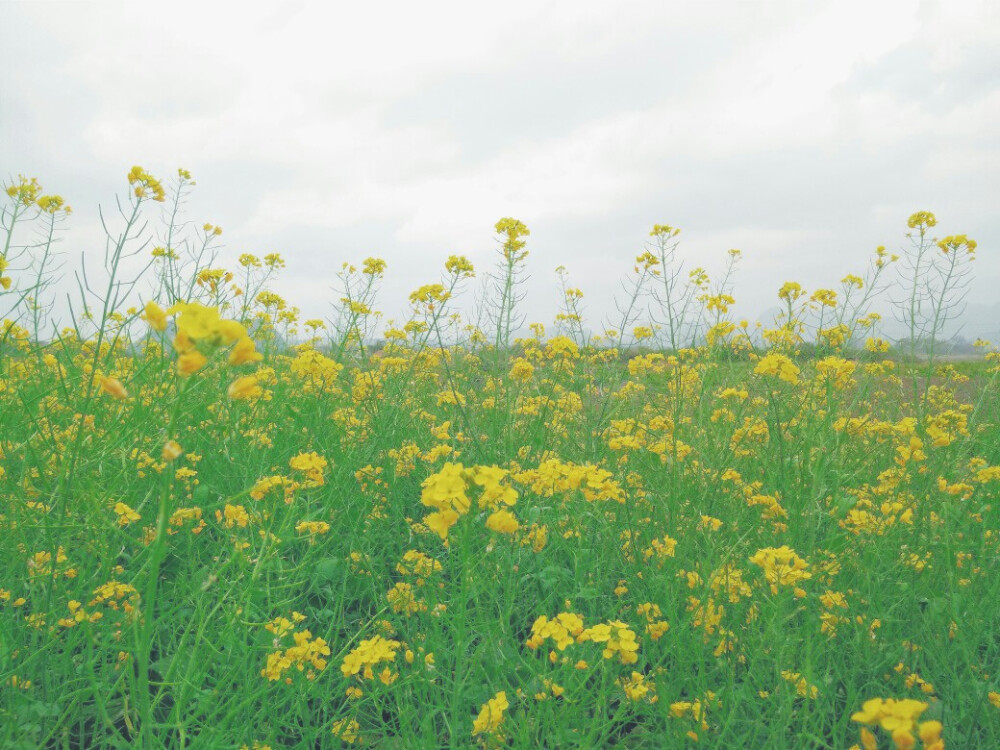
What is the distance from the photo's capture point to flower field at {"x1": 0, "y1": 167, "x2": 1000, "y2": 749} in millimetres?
1354

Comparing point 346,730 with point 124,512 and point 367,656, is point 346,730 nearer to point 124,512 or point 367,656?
point 367,656

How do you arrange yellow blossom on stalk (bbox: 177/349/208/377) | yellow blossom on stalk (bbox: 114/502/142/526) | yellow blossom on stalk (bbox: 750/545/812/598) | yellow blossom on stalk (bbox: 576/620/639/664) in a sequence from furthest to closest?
yellow blossom on stalk (bbox: 114/502/142/526)
yellow blossom on stalk (bbox: 750/545/812/598)
yellow blossom on stalk (bbox: 576/620/639/664)
yellow blossom on stalk (bbox: 177/349/208/377)

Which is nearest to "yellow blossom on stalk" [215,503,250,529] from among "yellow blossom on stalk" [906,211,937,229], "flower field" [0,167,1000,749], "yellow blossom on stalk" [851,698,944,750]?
"flower field" [0,167,1000,749]

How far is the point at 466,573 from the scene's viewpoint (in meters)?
1.12

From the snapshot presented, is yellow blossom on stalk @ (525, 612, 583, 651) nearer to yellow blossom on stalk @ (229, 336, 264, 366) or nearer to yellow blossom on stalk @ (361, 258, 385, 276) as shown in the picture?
yellow blossom on stalk @ (229, 336, 264, 366)

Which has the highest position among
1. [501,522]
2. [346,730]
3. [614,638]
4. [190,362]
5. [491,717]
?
[190,362]

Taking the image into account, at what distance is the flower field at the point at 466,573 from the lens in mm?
1354

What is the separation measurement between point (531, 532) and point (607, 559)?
0.34m

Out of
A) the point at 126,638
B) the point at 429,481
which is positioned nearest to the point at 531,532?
the point at 429,481

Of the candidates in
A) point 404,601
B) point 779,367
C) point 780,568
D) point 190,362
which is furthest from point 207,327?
point 779,367

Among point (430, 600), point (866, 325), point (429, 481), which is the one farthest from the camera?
point (866, 325)

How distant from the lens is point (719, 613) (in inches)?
70.0

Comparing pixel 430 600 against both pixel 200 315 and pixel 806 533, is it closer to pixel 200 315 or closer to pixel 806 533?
pixel 200 315

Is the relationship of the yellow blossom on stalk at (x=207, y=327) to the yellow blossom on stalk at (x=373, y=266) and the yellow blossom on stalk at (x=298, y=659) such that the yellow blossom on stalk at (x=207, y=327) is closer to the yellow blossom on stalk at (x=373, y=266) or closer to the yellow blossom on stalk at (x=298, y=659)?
the yellow blossom on stalk at (x=298, y=659)
